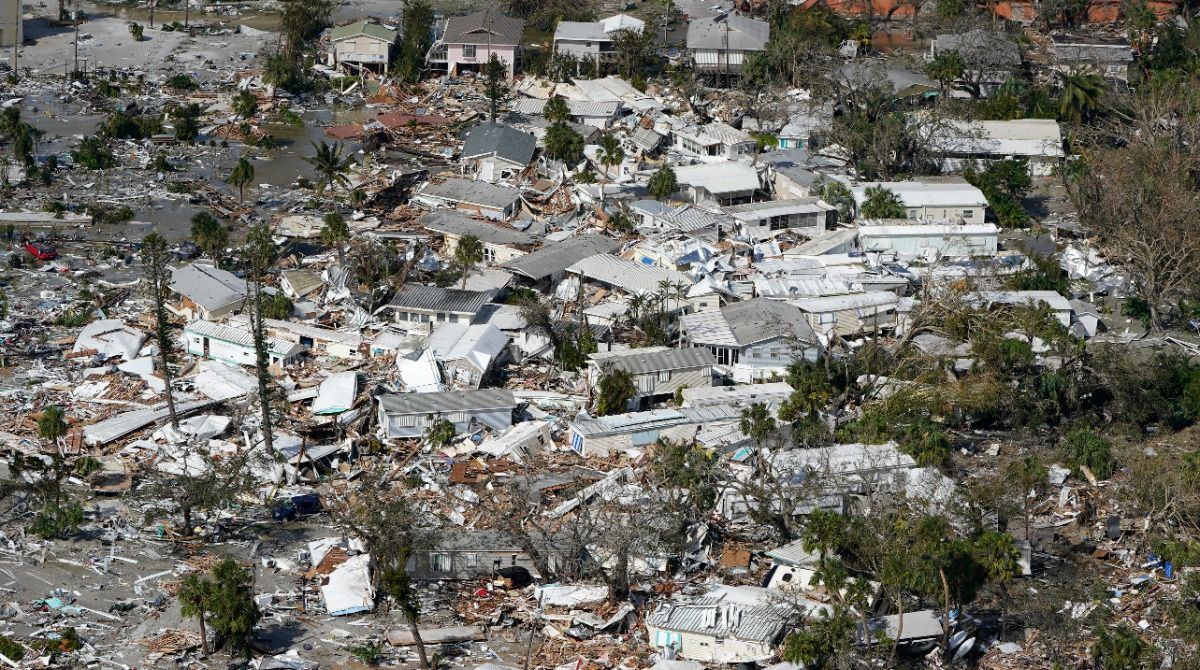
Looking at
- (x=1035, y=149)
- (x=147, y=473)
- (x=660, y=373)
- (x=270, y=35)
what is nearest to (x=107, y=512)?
(x=147, y=473)

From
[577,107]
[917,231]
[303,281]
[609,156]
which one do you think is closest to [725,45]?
[577,107]

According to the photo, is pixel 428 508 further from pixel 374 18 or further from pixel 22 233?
pixel 374 18

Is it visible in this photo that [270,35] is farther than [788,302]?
Yes

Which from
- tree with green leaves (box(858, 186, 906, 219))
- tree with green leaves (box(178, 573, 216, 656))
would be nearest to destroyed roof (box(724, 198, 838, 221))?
tree with green leaves (box(858, 186, 906, 219))

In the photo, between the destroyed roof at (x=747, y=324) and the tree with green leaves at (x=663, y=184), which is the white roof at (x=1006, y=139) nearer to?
the tree with green leaves at (x=663, y=184)

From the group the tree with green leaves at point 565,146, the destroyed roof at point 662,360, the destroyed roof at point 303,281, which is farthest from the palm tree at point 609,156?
the destroyed roof at point 662,360
